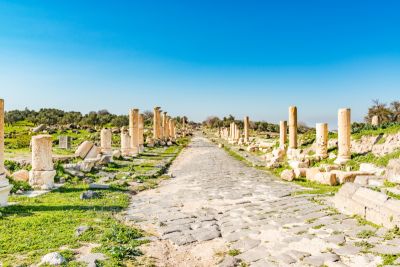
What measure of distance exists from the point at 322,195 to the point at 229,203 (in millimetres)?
2877

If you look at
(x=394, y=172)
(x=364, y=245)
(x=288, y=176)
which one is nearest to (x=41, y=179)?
(x=288, y=176)

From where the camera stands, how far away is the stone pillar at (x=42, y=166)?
466 inches

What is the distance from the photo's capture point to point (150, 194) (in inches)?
456

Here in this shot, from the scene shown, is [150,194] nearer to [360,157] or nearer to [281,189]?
[281,189]

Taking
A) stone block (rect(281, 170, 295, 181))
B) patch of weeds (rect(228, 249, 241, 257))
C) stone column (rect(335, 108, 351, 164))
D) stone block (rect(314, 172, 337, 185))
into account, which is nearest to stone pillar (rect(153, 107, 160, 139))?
stone column (rect(335, 108, 351, 164))

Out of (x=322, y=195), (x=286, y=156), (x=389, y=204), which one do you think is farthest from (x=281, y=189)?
(x=286, y=156)

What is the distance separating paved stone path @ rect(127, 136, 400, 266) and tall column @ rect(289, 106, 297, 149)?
10618 millimetres

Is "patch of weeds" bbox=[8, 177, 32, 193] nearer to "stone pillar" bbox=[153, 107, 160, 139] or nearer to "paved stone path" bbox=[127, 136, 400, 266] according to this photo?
"paved stone path" bbox=[127, 136, 400, 266]

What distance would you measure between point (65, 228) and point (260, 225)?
12.9ft

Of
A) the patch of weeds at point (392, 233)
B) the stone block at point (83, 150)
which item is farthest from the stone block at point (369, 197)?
the stone block at point (83, 150)

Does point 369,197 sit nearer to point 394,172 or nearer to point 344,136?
point 394,172

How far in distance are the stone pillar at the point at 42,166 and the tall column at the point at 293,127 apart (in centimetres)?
1514

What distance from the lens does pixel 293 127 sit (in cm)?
2302

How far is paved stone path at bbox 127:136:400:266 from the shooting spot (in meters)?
5.71
